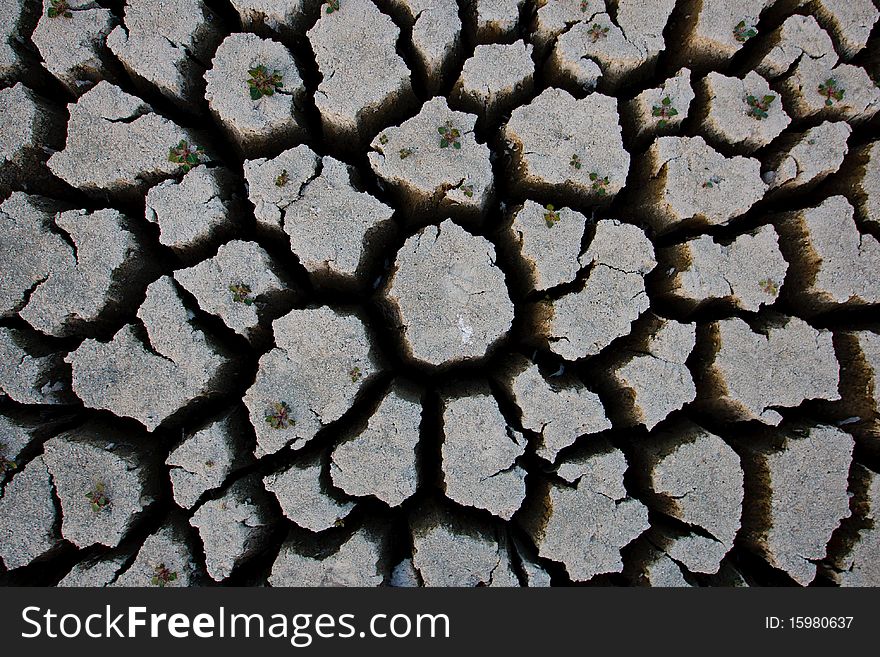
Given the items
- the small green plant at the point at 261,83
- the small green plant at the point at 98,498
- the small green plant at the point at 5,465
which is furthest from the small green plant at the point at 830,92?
the small green plant at the point at 5,465

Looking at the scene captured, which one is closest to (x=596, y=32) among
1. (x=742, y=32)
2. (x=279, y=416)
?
(x=742, y=32)

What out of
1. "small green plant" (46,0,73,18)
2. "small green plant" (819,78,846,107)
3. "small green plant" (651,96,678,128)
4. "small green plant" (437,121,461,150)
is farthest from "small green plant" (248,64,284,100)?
"small green plant" (819,78,846,107)

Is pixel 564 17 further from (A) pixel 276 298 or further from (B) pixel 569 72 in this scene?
(A) pixel 276 298

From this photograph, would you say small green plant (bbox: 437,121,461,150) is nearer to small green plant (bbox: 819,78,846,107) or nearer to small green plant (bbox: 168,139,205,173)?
small green plant (bbox: 168,139,205,173)

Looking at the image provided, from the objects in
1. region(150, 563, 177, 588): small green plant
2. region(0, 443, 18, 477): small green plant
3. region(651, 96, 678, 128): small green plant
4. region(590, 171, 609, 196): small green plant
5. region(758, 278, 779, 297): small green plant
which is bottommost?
region(150, 563, 177, 588): small green plant

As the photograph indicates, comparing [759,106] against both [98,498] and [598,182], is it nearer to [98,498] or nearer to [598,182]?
[598,182]

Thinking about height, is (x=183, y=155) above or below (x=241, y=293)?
above

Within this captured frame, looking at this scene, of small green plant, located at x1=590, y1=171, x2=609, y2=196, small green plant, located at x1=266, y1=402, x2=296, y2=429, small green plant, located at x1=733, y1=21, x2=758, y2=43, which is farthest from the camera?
small green plant, located at x1=733, y1=21, x2=758, y2=43
